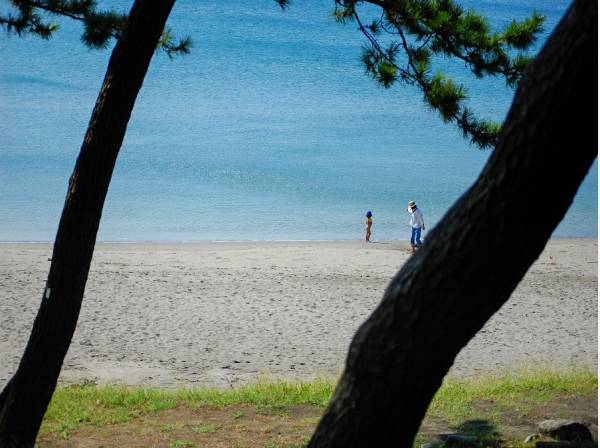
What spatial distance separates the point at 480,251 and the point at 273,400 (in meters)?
4.43

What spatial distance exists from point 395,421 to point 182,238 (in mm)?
23501

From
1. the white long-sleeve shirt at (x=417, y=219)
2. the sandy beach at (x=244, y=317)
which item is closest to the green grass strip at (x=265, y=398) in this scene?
the sandy beach at (x=244, y=317)

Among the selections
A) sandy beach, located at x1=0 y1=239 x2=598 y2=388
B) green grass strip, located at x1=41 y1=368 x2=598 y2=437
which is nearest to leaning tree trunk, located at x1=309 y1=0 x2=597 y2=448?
green grass strip, located at x1=41 y1=368 x2=598 y2=437

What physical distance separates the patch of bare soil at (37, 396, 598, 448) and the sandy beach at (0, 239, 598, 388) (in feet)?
6.87

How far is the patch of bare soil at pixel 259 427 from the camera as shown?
16.5ft

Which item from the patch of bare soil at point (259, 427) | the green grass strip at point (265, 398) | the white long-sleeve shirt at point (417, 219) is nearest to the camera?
the patch of bare soil at point (259, 427)

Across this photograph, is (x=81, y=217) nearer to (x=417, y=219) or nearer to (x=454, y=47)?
(x=454, y=47)

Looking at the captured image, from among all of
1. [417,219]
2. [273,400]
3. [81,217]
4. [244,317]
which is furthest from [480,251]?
[417,219]

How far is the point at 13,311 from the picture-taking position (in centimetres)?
1105

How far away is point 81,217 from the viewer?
4051 millimetres

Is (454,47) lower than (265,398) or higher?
higher

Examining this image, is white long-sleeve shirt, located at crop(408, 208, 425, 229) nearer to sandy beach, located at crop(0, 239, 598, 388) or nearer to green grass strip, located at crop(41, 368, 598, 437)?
sandy beach, located at crop(0, 239, 598, 388)

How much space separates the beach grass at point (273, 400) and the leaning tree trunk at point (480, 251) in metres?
3.25

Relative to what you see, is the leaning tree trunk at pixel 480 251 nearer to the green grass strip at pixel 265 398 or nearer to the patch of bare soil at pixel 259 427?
the patch of bare soil at pixel 259 427
